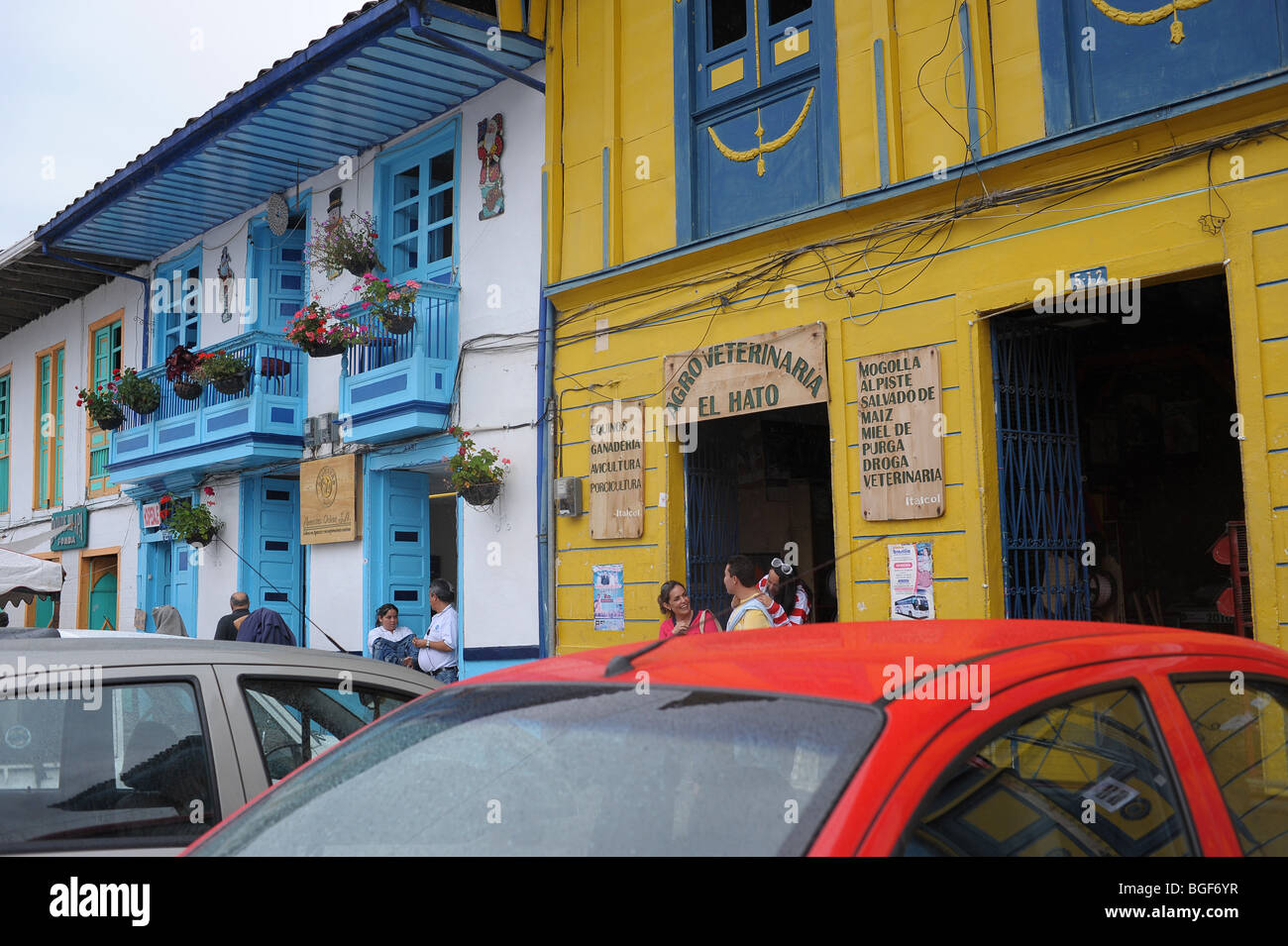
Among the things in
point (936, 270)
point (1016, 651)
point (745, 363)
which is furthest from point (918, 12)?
point (1016, 651)

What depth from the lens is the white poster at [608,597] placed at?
9.90 metres

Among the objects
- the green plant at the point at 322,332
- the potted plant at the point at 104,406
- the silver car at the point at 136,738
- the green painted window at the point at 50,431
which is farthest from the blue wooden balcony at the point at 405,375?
the green painted window at the point at 50,431

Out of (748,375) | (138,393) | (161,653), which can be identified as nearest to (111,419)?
(138,393)

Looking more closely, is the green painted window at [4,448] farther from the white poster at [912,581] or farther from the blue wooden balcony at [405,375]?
the white poster at [912,581]

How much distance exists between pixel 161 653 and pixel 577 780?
7.02ft

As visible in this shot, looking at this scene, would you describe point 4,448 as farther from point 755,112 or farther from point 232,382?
point 755,112

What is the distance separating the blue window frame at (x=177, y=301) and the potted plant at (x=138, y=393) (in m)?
1.08

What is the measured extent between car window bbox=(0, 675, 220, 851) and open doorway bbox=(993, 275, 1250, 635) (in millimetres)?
5641

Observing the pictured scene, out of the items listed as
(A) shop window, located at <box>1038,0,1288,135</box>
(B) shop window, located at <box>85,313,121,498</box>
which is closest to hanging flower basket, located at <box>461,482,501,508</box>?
(A) shop window, located at <box>1038,0,1288,135</box>

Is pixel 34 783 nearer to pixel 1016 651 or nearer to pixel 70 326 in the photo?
pixel 1016 651

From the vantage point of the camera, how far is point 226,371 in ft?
44.8

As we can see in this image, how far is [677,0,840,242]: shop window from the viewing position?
884 centimetres

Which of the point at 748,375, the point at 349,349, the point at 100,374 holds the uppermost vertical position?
the point at 100,374
